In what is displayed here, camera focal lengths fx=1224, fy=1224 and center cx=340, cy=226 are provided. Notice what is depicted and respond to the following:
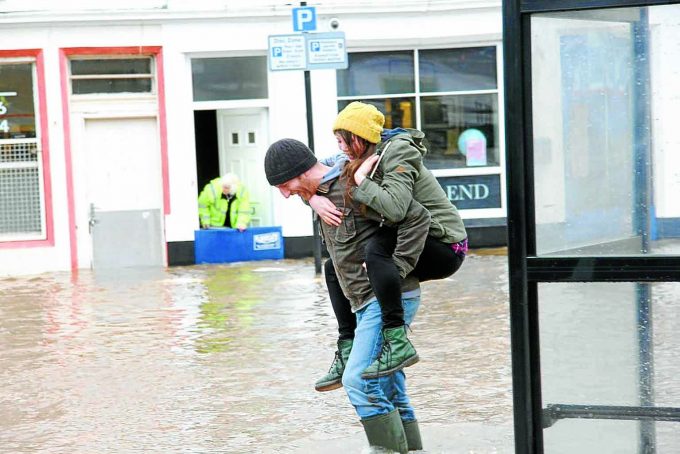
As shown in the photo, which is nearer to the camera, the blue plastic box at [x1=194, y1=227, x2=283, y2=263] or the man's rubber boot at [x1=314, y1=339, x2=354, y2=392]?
the man's rubber boot at [x1=314, y1=339, x2=354, y2=392]

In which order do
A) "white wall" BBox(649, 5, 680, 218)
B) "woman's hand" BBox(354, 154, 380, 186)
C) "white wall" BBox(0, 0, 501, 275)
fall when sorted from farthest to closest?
1. "white wall" BBox(0, 0, 501, 275)
2. "woman's hand" BBox(354, 154, 380, 186)
3. "white wall" BBox(649, 5, 680, 218)

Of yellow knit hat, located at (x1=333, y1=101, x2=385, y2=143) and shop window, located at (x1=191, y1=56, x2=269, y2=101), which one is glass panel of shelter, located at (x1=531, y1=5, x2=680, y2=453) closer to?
yellow knit hat, located at (x1=333, y1=101, x2=385, y2=143)

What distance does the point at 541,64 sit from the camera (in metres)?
4.86

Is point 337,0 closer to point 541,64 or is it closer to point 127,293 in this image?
point 127,293

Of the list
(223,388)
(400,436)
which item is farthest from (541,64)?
(223,388)

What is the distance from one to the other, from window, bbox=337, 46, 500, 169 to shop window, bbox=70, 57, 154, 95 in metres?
2.83

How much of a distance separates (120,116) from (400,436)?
40.9 ft

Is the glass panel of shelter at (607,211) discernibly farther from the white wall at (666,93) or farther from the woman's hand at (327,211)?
the woman's hand at (327,211)

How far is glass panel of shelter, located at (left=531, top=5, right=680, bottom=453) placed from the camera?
478 cm

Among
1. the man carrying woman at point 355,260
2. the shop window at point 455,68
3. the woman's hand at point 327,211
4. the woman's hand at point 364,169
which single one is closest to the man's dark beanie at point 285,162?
the man carrying woman at point 355,260

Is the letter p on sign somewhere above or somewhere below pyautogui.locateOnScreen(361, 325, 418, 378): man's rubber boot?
above

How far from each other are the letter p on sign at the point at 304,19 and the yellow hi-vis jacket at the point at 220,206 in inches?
140

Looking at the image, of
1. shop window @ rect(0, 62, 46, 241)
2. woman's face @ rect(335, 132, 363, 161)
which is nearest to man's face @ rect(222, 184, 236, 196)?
shop window @ rect(0, 62, 46, 241)

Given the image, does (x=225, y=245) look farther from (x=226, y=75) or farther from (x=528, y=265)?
(x=528, y=265)
